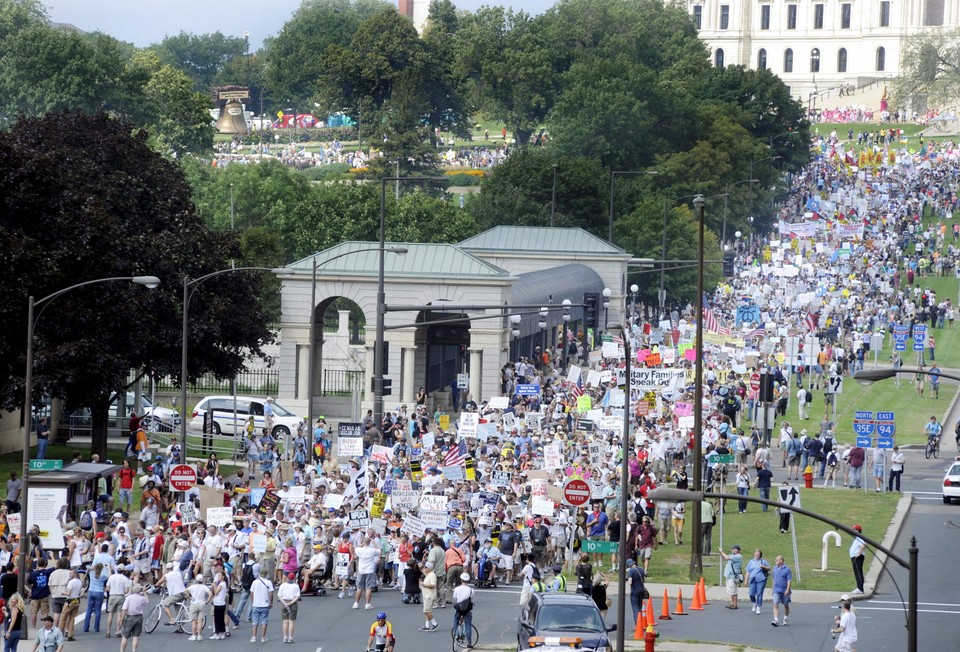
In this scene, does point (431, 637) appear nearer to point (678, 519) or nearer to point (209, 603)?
point (209, 603)

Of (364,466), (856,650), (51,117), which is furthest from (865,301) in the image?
(856,650)

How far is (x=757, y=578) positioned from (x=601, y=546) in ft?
9.89

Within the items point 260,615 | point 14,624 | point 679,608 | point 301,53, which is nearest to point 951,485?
point 679,608

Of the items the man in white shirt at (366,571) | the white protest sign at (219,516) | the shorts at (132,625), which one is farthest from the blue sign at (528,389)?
the shorts at (132,625)

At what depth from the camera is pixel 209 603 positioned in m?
33.5

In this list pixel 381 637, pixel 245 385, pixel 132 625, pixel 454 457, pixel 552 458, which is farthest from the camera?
pixel 245 385

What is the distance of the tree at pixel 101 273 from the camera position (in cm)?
4812

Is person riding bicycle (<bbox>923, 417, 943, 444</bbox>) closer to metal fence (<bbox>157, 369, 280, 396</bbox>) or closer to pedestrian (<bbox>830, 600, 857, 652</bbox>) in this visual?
metal fence (<bbox>157, 369, 280, 396</bbox>)

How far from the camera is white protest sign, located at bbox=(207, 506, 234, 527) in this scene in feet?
116

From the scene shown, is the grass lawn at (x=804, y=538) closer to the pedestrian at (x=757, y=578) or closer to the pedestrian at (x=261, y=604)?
the pedestrian at (x=757, y=578)

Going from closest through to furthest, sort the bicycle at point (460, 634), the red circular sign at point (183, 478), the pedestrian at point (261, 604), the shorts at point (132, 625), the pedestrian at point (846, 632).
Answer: the pedestrian at point (846, 632)
the shorts at point (132, 625)
the bicycle at point (460, 634)
the pedestrian at point (261, 604)
the red circular sign at point (183, 478)

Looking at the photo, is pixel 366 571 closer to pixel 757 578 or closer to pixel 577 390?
pixel 757 578

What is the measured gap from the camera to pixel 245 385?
224ft

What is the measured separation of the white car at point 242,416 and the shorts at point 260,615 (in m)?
24.6
